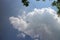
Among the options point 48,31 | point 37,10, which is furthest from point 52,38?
point 37,10

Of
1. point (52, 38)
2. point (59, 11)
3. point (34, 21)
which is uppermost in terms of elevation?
point (34, 21)

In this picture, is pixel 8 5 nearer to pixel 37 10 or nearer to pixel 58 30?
pixel 37 10

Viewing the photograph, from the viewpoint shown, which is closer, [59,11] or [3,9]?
[59,11]

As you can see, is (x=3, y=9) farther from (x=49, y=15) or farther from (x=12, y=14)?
(x=49, y=15)

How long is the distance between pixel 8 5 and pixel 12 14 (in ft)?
0.80

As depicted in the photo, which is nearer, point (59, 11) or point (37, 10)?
point (59, 11)

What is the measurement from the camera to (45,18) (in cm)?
385

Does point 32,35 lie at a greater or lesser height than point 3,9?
lesser

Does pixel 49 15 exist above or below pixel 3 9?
below

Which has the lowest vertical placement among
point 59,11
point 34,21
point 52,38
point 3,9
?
point 59,11

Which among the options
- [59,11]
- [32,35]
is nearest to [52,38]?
[32,35]

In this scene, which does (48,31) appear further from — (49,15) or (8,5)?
(8,5)

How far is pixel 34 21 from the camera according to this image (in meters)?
3.89

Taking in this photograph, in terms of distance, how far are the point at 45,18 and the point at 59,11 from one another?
1.53 metres
